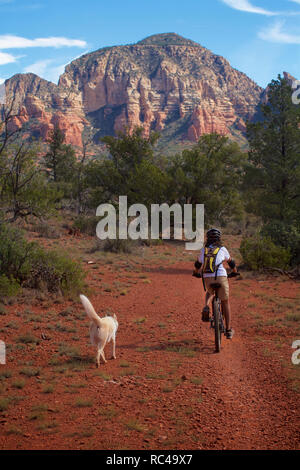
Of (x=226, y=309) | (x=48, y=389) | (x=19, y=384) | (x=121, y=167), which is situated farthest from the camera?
(x=121, y=167)

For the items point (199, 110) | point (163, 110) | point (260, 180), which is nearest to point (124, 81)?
point (163, 110)

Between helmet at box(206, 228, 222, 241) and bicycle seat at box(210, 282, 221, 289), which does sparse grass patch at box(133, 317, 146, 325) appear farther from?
helmet at box(206, 228, 222, 241)

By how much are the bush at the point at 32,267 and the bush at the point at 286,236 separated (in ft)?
28.7

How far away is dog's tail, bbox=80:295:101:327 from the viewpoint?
17.1 ft

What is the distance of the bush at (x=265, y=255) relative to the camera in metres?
15.0

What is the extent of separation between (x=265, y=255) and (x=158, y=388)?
11362 millimetres

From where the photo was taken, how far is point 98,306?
398 inches

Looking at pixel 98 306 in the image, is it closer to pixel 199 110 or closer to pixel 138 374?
pixel 138 374

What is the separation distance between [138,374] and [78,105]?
148640 millimetres

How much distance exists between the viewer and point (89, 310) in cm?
528

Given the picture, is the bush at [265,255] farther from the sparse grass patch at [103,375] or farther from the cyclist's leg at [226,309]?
the sparse grass patch at [103,375]

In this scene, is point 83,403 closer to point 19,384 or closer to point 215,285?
point 19,384
